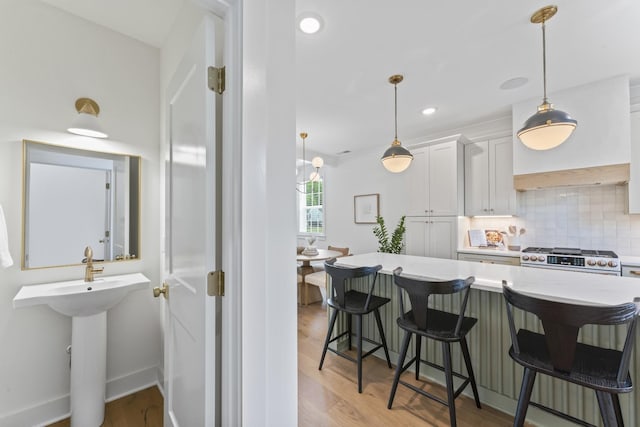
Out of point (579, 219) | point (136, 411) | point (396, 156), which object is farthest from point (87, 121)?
point (579, 219)

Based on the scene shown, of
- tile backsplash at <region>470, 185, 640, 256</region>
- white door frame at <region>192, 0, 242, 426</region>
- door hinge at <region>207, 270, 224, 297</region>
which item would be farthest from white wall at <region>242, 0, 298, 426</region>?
tile backsplash at <region>470, 185, 640, 256</region>

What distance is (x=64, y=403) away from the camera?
168 cm

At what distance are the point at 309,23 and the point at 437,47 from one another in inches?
41.8

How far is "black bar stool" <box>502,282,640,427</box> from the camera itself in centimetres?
108

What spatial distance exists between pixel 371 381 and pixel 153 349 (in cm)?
171

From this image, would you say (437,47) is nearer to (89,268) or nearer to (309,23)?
(309,23)

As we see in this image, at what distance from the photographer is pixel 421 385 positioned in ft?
6.63

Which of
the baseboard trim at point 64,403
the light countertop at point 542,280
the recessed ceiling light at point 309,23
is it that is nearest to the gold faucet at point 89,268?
the baseboard trim at point 64,403

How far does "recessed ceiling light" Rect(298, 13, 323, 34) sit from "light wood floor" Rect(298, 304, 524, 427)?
2645mm

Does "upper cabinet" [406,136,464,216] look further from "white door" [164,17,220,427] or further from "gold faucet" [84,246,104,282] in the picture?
"gold faucet" [84,246,104,282]

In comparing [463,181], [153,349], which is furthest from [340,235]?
[153,349]

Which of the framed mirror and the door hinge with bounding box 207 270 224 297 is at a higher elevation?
the framed mirror

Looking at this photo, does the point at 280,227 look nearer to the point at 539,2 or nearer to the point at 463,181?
the point at 539,2

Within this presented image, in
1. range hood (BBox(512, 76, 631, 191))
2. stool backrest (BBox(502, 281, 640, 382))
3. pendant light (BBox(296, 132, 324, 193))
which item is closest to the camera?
stool backrest (BBox(502, 281, 640, 382))
